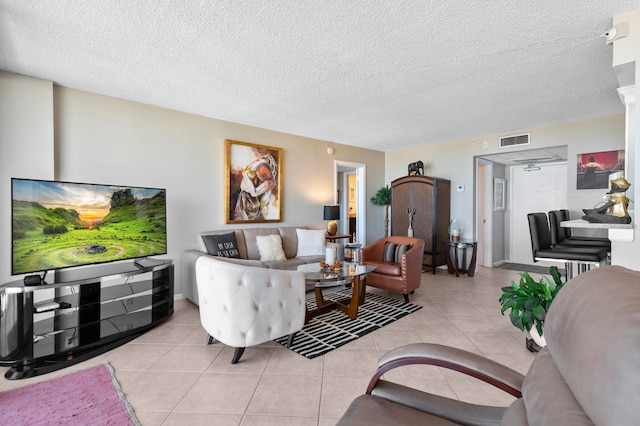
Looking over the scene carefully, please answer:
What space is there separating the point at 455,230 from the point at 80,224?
5.42 m

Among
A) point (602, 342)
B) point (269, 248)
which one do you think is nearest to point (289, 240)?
point (269, 248)

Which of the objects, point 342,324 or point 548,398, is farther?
point 342,324

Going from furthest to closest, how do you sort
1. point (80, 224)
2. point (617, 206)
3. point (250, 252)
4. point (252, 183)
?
point (252, 183)
point (250, 252)
point (80, 224)
point (617, 206)

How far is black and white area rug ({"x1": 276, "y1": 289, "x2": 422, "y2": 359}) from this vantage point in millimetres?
2557

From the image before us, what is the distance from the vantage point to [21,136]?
2.80m

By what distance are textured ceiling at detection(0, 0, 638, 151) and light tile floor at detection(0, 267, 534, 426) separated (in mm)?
2489

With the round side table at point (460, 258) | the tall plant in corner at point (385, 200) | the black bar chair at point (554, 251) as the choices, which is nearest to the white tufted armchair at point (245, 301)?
the black bar chair at point (554, 251)

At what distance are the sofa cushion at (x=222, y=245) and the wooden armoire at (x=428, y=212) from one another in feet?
11.0

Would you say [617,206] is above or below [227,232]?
above

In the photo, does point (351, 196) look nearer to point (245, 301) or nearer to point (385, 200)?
point (385, 200)

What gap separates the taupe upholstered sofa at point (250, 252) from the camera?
3574 millimetres

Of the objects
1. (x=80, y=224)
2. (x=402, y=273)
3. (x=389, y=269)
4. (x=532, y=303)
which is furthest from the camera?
(x=389, y=269)

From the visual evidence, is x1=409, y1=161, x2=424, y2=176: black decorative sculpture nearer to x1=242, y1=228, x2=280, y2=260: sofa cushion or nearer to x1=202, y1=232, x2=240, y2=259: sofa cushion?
x1=242, y1=228, x2=280, y2=260: sofa cushion

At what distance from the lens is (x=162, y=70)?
275cm
